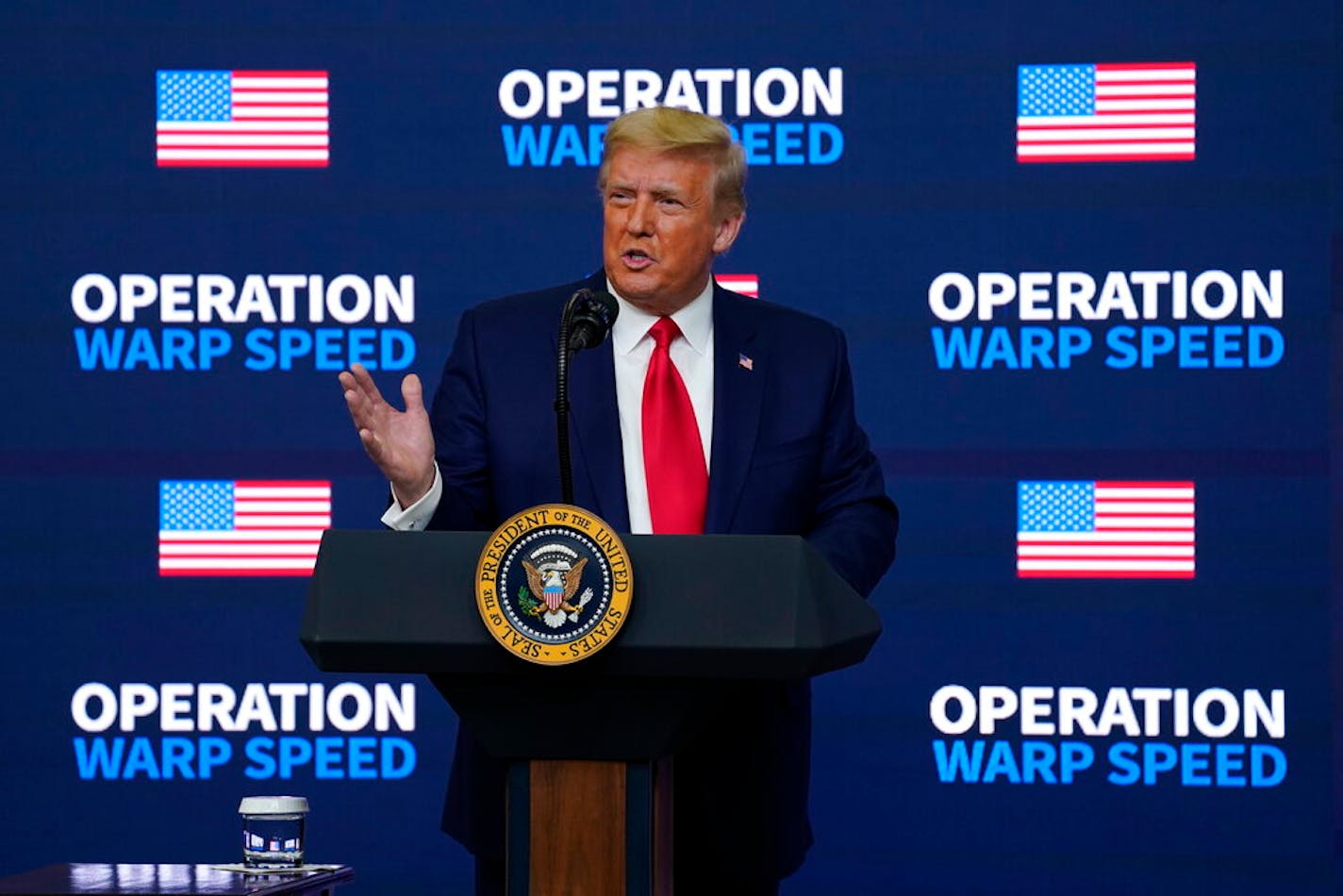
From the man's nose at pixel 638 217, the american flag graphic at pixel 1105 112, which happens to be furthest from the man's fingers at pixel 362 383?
the american flag graphic at pixel 1105 112

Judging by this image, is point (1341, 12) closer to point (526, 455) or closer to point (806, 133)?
point (806, 133)

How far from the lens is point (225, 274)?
12.9 ft

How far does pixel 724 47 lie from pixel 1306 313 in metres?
1.37

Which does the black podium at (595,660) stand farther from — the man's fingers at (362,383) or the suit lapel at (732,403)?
the suit lapel at (732,403)

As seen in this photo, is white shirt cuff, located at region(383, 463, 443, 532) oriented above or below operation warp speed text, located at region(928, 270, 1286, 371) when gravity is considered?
below

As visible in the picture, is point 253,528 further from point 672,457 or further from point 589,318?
point 589,318

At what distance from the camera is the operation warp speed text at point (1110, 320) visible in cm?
379

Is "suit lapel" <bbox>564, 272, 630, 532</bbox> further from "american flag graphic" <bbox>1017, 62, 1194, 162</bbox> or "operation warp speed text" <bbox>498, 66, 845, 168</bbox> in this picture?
"american flag graphic" <bbox>1017, 62, 1194, 162</bbox>

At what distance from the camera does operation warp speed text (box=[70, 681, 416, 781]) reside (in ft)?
12.7

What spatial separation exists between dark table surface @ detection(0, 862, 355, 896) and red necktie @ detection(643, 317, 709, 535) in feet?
2.36

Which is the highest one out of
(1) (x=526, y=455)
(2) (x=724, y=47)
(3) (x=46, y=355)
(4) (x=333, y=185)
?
(2) (x=724, y=47)

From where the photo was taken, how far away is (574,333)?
1.91 metres

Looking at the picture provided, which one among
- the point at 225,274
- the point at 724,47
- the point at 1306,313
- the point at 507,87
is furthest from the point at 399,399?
the point at 1306,313

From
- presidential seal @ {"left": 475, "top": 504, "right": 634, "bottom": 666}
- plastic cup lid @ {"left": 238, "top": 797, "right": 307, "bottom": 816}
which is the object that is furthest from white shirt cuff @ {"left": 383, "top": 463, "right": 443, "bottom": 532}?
plastic cup lid @ {"left": 238, "top": 797, "right": 307, "bottom": 816}
